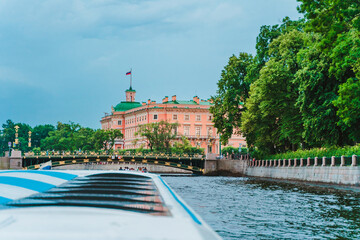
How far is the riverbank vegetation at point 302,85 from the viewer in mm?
23688

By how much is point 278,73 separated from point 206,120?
9322 cm

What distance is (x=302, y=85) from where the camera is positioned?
127ft

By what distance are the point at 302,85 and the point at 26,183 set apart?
30998 mm

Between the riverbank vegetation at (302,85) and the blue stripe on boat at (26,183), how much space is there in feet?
46.5

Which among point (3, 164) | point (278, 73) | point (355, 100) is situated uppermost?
point (278, 73)

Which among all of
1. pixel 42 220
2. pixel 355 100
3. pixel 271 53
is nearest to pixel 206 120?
pixel 271 53

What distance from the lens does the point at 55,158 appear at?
74875mm

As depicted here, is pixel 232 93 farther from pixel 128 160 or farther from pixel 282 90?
pixel 128 160

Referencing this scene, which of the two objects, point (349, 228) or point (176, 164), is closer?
point (349, 228)

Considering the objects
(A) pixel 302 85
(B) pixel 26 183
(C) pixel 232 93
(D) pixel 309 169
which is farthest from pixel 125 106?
(B) pixel 26 183

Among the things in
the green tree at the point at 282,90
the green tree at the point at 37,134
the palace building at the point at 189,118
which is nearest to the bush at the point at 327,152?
the green tree at the point at 282,90

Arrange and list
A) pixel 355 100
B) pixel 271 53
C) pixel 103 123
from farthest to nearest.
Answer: pixel 103 123
pixel 271 53
pixel 355 100

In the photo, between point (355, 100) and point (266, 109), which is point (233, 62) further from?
point (355, 100)

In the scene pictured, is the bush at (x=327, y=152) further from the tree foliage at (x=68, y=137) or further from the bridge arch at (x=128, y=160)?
the tree foliage at (x=68, y=137)
